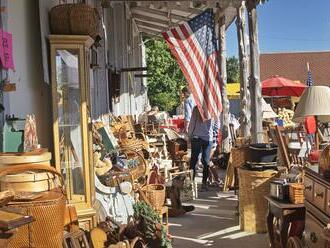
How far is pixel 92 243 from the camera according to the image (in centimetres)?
365

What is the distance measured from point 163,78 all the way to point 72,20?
2668 cm

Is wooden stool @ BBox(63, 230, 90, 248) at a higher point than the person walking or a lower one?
lower

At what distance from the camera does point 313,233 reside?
3.21 meters

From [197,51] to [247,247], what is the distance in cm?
320

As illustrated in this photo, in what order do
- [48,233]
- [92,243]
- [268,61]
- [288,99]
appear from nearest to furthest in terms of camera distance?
[48,233], [92,243], [288,99], [268,61]

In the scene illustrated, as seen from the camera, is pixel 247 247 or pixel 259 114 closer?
pixel 247 247

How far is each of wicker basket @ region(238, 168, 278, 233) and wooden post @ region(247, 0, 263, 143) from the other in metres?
1.85

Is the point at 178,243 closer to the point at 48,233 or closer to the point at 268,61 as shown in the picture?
the point at 48,233

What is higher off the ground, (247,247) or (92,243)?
(92,243)

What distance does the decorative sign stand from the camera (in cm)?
327

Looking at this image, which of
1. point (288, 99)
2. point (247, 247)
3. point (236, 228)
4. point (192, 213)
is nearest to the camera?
point (247, 247)

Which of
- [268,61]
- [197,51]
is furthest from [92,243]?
[268,61]

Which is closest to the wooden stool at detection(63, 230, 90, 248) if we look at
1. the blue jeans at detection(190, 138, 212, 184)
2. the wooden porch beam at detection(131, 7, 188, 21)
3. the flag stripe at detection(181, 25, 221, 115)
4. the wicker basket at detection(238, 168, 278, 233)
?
the wicker basket at detection(238, 168, 278, 233)

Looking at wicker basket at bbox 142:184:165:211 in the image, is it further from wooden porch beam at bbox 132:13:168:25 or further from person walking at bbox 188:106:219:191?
wooden porch beam at bbox 132:13:168:25
